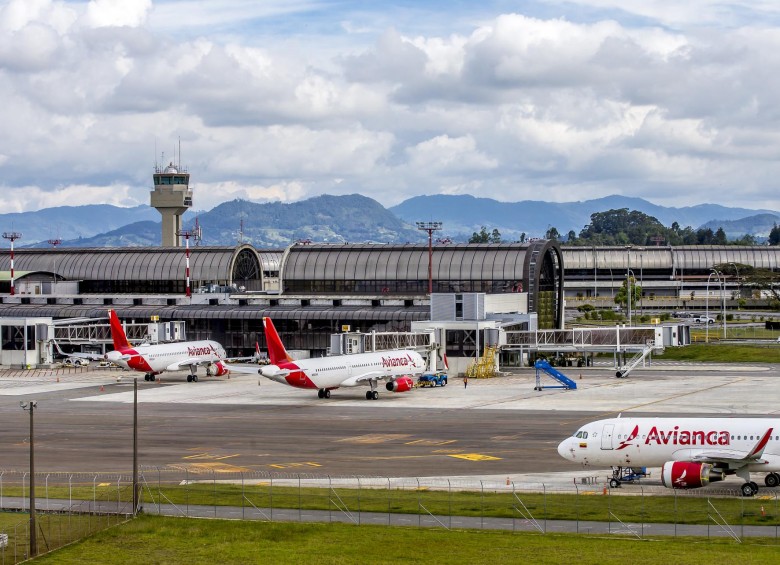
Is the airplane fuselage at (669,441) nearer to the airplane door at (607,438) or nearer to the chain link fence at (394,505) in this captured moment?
the airplane door at (607,438)

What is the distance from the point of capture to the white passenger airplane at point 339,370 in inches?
4525

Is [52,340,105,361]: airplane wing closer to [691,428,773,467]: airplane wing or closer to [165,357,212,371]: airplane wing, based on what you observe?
[165,357,212,371]: airplane wing

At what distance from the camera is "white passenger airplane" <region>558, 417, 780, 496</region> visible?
62062 mm

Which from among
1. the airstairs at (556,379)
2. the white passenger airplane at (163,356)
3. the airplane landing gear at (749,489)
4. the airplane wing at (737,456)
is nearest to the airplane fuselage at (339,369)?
the airstairs at (556,379)

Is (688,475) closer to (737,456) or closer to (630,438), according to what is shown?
(737,456)

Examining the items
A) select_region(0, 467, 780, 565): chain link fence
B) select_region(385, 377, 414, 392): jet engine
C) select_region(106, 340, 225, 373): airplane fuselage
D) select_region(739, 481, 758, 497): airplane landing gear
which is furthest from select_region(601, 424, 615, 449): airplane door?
select_region(106, 340, 225, 373): airplane fuselage

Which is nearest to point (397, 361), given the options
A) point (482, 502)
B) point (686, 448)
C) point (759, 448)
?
point (686, 448)

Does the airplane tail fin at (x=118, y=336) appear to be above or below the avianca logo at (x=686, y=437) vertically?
above

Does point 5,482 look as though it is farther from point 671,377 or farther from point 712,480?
point 671,377

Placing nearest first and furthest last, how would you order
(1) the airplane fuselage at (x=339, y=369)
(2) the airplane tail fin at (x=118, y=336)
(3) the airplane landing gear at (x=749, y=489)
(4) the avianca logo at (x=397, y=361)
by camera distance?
(3) the airplane landing gear at (x=749, y=489) → (1) the airplane fuselage at (x=339, y=369) → (4) the avianca logo at (x=397, y=361) → (2) the airplane tail fin at (x=118, y=336)

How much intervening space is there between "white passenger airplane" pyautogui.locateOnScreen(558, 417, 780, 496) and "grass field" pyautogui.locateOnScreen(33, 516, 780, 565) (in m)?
10.2

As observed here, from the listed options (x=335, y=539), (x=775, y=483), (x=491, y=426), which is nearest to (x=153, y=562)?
(x=335, y=539)

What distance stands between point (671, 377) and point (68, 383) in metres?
69.6

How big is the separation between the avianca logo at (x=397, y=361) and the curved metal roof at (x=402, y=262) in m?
49.4
